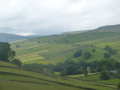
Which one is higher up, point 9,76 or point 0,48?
point 0,48

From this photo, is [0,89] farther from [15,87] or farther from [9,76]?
[9,76]

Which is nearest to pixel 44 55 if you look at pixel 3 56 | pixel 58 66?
pixel 58 66

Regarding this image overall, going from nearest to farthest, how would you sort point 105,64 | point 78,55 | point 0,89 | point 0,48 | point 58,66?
point 0,89
point 0,48
point 105,64
point 58,66
point 78,55

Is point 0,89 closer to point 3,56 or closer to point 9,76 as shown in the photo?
point 9,76

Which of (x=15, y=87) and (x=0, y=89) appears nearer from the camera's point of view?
(x=0, y=89)

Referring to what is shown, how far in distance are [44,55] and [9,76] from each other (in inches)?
4878

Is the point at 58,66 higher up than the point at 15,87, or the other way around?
the point at 15,87

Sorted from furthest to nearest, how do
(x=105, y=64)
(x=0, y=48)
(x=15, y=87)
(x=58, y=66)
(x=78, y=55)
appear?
(x=78, y=55), (x=58, y=66), (x=105, y=64), (x=0, y=48), (x=15, y=87)

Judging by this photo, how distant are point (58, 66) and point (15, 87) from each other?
8799cm

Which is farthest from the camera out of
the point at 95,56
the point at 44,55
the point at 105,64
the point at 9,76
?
the point at 44,55

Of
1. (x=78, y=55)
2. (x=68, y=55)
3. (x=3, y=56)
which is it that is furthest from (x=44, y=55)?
(x=3, y=56)

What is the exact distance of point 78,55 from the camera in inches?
5920

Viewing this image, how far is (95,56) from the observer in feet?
443

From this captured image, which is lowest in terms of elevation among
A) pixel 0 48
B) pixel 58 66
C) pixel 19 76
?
pixel 58 66
